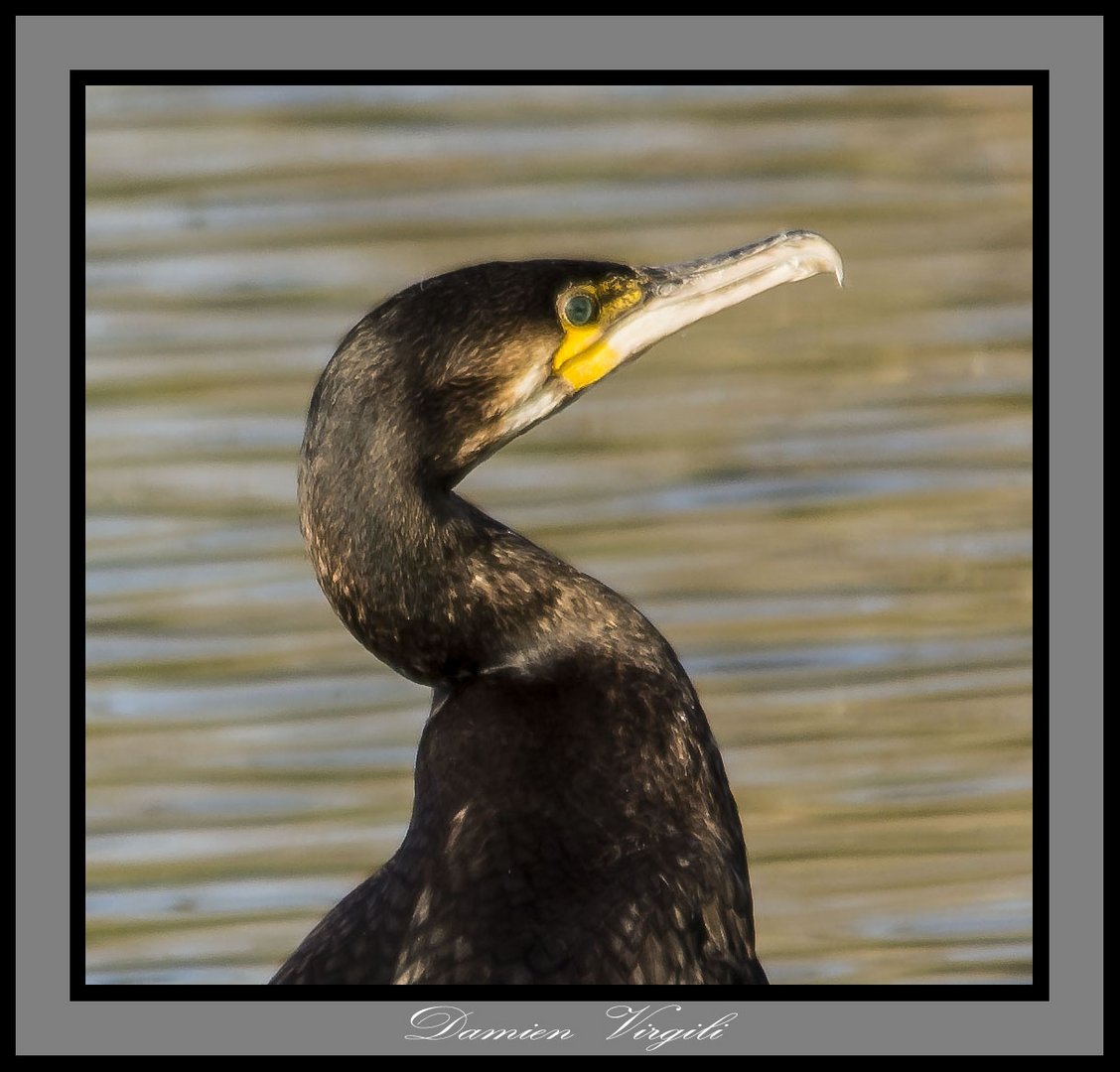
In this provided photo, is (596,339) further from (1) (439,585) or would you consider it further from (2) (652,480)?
(2) (652,480)

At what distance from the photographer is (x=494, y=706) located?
4.00 m

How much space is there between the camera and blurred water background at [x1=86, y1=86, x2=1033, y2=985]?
20.3ft

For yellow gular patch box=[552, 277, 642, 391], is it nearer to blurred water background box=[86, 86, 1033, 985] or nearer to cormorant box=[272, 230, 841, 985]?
cormorant box=[272, 230, 841, 985]

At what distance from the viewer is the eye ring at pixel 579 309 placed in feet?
13.8

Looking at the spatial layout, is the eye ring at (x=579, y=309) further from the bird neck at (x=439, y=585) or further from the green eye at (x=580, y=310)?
the bird neck at (x=439, y=585)

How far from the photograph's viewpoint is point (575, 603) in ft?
13.4

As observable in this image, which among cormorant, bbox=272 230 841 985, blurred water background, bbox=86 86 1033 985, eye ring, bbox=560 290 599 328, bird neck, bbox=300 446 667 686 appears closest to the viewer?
cormorant, bbox=272 230 841 985

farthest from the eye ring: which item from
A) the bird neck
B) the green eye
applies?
the bird neck

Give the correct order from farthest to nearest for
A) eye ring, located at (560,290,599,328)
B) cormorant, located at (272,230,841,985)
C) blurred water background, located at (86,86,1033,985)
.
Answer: blurred water background, located at (86,86,1033,985)
eye ring, located at (560,290,599,328)
cormorant, located at (272,230,841,985)

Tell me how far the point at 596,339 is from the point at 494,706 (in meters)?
0.69

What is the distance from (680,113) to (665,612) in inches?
52.3

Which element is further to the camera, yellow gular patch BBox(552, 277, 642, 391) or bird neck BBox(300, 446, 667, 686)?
yellow gular patch BBox(552, 277, 642, 391)

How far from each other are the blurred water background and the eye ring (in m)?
2.07

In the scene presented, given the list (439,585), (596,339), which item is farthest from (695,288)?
(439,585)
